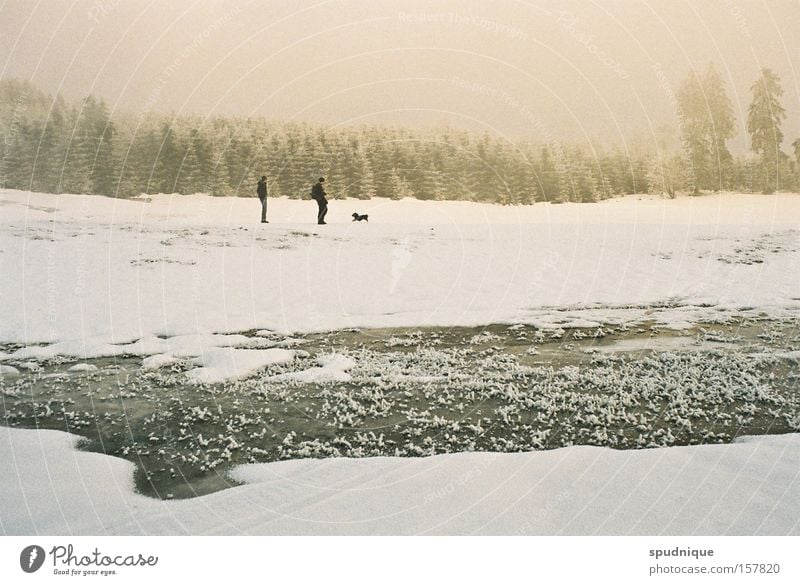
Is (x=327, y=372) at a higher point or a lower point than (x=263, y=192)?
lower

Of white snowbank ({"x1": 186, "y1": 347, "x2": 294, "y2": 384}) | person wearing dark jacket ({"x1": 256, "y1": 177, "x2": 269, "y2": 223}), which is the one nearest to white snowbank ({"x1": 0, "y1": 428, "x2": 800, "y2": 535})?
white snowbank ({"x1": 186, "y1": 347, "x2": 294, "y2": 384})

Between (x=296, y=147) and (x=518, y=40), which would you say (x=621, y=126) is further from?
(x=296, y=147)

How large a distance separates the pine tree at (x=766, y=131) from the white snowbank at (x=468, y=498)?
702 centimetres

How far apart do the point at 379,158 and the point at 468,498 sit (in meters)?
8.15

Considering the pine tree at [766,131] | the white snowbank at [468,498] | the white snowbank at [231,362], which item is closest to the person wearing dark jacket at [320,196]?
the white snowbank at [231,362]

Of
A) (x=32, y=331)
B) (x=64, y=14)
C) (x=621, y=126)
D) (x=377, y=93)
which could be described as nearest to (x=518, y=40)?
(x=377, y=93)

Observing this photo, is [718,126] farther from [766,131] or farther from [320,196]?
[320,196]

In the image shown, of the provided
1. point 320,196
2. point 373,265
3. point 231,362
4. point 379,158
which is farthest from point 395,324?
point 320,196

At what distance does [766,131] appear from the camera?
11914mm

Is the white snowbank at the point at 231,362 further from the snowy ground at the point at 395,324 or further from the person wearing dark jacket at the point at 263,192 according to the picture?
the person wearing dark jacket at the point at 263,192

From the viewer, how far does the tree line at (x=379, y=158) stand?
11.7m

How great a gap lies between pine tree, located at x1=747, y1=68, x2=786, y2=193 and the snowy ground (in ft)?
1.35

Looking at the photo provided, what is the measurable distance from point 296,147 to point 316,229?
5.96 ft

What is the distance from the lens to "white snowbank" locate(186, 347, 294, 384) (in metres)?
8.48
